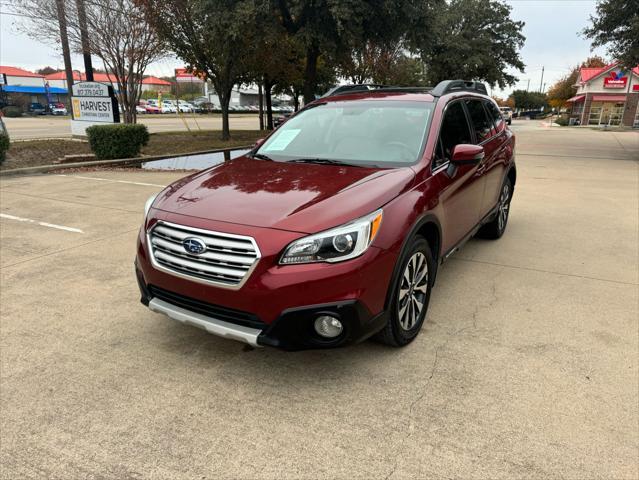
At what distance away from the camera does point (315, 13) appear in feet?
48.1

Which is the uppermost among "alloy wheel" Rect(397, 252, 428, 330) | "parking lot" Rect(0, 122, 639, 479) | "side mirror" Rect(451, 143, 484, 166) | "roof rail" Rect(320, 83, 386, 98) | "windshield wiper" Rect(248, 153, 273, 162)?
"roof rail" Rect(320, 83, 386, 98)

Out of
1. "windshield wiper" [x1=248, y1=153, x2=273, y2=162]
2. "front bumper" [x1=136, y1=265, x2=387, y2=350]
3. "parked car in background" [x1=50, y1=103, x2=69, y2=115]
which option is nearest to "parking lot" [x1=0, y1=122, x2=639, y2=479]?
"front bumper" [x1=136, y1=265, x2=387, y2=350]

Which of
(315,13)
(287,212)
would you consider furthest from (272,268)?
(315,13)

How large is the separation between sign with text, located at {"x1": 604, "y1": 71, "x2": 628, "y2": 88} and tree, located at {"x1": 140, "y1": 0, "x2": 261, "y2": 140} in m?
43.8

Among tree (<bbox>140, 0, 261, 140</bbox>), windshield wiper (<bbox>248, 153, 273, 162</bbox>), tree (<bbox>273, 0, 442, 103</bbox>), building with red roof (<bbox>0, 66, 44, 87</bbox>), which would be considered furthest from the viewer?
building with red roof (<bbox>0, 66, 44, 87</bbox>)

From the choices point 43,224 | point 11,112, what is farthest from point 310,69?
point 11,112

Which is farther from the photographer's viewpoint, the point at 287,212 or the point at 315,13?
the point at 315,13

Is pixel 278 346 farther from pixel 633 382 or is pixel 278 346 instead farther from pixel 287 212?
pixel 633 382

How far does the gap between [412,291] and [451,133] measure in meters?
1.58

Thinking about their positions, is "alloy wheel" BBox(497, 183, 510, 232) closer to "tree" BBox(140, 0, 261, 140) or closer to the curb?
the curb

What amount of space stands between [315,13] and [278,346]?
46.9ft

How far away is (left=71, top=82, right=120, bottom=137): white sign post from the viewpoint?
15.1 metres

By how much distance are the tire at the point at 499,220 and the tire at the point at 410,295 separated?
8.64 feet

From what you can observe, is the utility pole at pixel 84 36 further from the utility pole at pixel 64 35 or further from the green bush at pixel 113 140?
the green bush at pixel 113 140
